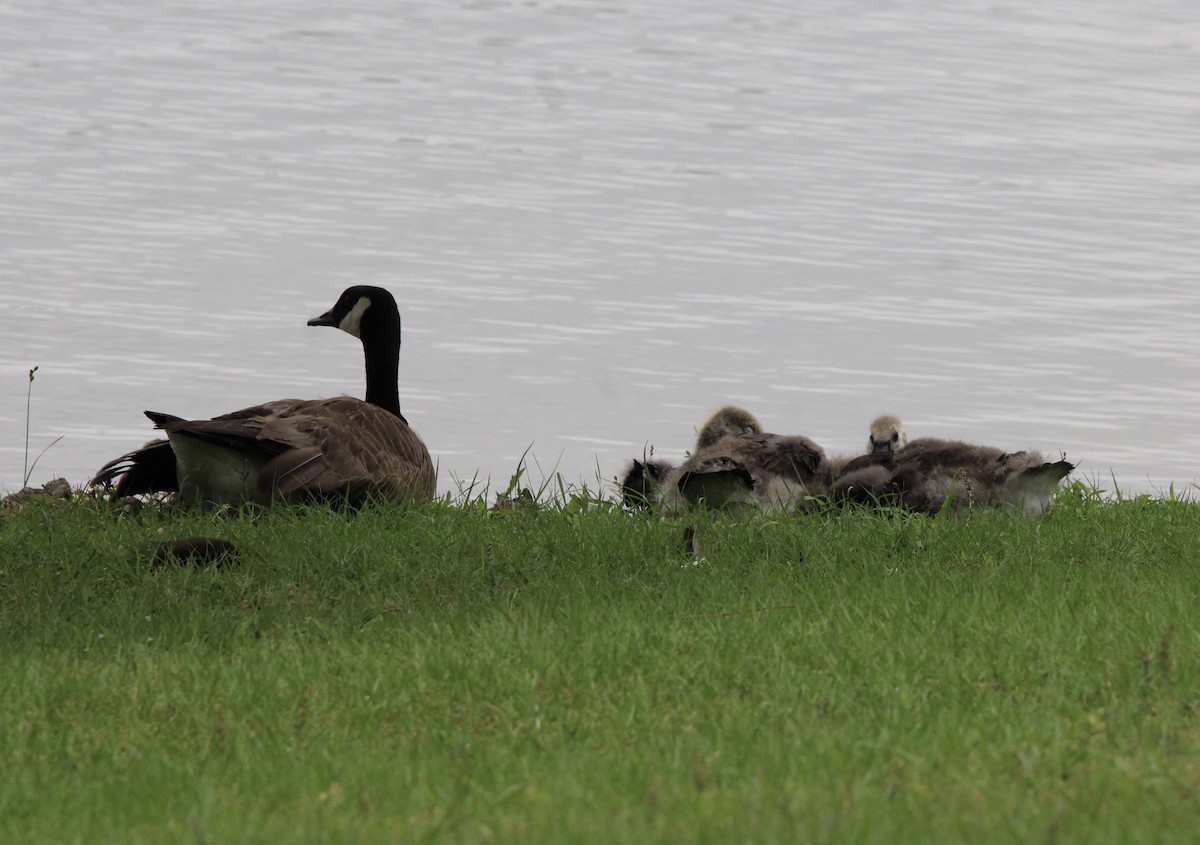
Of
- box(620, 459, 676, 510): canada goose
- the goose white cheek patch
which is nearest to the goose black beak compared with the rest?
the goose white cheek patch

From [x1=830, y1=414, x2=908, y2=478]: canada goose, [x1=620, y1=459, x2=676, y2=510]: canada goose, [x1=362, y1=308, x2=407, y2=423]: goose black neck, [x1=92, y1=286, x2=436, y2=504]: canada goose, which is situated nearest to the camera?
[x1=92, y1=286, x2=436, y2=504]: canada goose

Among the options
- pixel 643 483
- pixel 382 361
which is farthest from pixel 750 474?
pixel 382 361

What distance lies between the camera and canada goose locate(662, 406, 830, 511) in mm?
8984

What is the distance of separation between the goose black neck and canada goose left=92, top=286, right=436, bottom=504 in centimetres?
107

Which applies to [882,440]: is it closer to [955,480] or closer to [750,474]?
[955,480]

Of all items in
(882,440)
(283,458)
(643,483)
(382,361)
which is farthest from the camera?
(382,361)

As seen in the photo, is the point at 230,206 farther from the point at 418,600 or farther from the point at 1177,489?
the point at 418,600

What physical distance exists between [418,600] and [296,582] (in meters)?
0.59

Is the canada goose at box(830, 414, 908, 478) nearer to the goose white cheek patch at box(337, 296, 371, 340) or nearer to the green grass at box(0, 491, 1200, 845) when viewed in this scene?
the green grass at box(0, 491, 1200, 845)

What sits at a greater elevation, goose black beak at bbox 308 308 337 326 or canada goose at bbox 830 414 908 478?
goose black beak at bbox 308 308 337 326

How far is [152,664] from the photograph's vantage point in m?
5.97

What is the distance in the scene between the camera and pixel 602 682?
554 cm

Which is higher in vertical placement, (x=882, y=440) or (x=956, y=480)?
(x=882, y=440)

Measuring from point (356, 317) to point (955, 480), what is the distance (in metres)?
3.88
